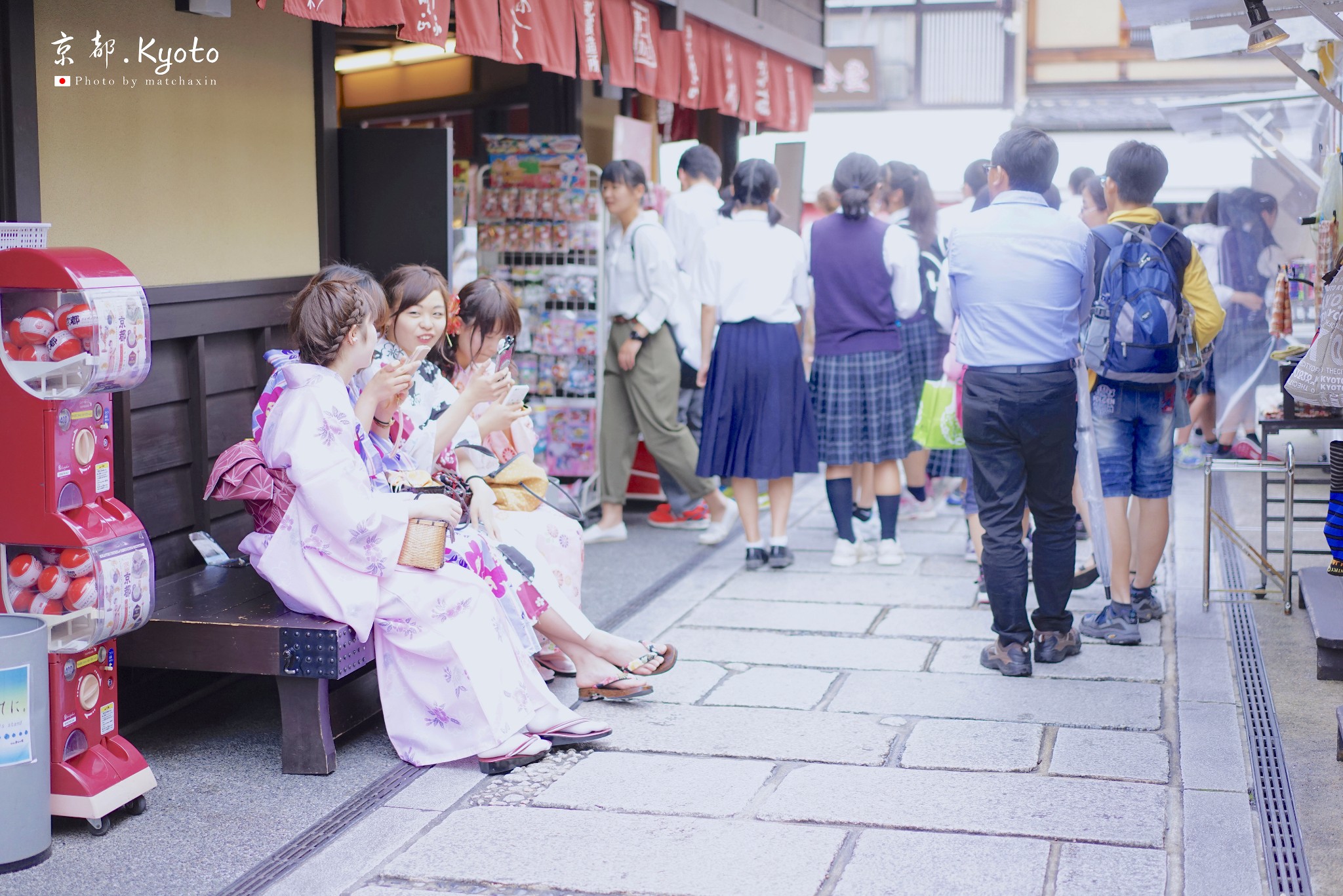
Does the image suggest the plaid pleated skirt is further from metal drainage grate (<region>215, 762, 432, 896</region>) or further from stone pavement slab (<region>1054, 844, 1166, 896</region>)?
stone pavement slab (<region>1054, 844, 1166, 896</region>)

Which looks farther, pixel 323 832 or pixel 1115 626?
pixel 1115 626

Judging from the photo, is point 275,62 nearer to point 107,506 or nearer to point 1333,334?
point 107,506

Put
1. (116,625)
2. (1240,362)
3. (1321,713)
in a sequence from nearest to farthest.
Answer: (116,625) → (1321,713) → (1240,362)

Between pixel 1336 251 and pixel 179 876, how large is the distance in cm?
529

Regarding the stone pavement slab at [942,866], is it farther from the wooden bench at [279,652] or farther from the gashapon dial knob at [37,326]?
the gashapon dial knob at [37,326]

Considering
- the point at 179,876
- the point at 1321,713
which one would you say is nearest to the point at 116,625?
the point at 179,876

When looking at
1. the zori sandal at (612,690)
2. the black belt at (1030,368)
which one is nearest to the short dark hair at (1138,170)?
the black belt at (1030,368)

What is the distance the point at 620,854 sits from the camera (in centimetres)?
350

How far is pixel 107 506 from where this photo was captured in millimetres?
3625

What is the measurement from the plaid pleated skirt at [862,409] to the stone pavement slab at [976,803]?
3.03m

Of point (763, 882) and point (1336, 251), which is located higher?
point (1336, 251)

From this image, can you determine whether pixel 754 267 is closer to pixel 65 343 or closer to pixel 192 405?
pixel 192 405

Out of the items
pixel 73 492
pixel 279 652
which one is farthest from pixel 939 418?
pixel 73 492

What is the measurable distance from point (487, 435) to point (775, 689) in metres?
1.47
